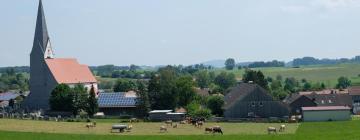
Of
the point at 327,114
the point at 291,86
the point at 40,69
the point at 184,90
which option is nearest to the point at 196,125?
the point at 327,114

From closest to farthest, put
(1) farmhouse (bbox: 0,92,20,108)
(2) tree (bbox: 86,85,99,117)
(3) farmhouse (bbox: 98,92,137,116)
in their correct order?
1. (2) tree (bbox: 86,85,99,117)
2. (3) farmhouse (bbox: 98,92,137,116)
3. (1) farmhouse (bbox: 0,92,20,108)

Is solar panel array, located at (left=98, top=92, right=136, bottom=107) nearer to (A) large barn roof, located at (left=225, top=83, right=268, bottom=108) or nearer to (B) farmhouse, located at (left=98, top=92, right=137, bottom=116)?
(B) farmhouse, located at (left=98, top=92, right=137, bottom=116)

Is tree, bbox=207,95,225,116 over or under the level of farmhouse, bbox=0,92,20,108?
under

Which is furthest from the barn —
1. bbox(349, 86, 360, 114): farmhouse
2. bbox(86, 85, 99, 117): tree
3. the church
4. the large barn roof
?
the church

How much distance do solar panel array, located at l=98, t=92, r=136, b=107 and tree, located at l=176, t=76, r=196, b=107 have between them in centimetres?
935

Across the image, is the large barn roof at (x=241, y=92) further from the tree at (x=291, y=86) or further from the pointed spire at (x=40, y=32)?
the tree at (x=291, y=86)

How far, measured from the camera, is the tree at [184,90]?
280ft

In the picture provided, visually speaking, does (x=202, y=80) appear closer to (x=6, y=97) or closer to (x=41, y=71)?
(x=6, y=97)

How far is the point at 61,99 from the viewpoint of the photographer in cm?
8856

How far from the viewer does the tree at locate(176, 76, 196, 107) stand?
85375 millimetres

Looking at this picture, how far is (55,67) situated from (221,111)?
3304cm

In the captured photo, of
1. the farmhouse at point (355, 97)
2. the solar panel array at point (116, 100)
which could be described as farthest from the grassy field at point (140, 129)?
the farmhouse at point (355, 97)

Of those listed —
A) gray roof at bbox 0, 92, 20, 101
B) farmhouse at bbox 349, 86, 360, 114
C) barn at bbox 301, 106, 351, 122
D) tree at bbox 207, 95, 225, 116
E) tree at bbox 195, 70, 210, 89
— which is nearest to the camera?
barn at bbox 301, 106, 351, 122

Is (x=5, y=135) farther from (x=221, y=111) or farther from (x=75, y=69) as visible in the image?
(x=75, y=69)
